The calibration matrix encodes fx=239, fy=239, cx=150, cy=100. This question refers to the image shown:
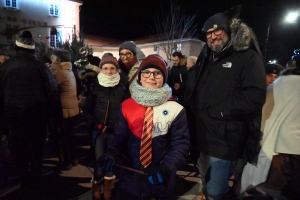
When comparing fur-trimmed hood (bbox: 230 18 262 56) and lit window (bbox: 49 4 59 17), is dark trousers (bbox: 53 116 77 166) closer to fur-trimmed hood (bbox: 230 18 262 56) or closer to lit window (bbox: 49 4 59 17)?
fur-trimmed hood (bbox: 230 18 262 56)

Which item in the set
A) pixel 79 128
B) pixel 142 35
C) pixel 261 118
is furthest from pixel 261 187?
pixel 142 35

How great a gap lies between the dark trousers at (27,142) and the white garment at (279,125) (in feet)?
9.87

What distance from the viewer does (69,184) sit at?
4.00 m

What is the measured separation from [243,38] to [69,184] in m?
3.47

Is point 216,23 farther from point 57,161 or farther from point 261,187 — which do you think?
point 57,161

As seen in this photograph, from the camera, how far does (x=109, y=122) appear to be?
3299mm

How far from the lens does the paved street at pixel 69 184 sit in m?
3.63

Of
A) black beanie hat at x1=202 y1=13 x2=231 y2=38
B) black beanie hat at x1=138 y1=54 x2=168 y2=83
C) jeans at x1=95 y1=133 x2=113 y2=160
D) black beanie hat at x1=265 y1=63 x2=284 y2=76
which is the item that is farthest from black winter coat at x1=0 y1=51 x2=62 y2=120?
black beanie hat at x1=265 y1=63 x2=284 y2=76

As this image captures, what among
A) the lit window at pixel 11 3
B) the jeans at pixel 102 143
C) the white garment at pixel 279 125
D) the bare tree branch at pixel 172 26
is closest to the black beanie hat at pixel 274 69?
the white garment at pixel 279 125

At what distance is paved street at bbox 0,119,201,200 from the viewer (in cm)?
363

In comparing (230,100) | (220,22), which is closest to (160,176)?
(230,100)

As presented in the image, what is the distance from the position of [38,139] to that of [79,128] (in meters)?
3.73

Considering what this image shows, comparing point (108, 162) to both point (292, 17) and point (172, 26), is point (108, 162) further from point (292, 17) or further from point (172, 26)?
point (172, 26)

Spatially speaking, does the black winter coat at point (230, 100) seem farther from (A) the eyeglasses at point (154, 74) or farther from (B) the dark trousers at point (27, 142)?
(B) the dark trousers at point (27, 142)
